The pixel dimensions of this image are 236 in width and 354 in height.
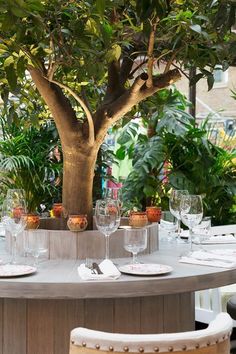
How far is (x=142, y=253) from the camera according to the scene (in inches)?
102

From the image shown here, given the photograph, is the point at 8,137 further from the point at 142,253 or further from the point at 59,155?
the point at 142,253

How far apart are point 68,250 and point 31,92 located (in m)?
1.05

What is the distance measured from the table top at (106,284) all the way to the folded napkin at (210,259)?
0.20ft

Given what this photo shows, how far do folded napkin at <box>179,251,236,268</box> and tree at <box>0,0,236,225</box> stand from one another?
1.75ft

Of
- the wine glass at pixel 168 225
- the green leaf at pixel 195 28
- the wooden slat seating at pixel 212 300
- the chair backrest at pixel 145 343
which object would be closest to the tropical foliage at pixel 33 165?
the wooden slat seating at pixel 212 300

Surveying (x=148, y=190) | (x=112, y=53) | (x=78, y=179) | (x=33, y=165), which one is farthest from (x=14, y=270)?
(x=148, y=190)

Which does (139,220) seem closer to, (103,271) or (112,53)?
(103,271)

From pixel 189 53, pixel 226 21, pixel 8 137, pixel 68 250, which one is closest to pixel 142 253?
pixel 68 250

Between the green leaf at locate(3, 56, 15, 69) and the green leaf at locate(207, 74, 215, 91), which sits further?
the green leaf at locate(207, 74, 215, 91)

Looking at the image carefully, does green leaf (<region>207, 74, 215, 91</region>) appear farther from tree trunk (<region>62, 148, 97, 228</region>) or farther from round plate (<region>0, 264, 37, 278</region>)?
round plate (<region>0, 264, 37, 278</region>)

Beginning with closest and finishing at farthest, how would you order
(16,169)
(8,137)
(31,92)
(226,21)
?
(226,21)
(31,92)
(16,169)
(8,137)

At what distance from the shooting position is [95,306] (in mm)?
2271

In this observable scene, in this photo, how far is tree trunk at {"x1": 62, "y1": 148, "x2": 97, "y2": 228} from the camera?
8.59 ft

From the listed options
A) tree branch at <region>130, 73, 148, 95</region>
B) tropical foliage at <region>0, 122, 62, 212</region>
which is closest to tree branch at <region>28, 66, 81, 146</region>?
tree branch at <region>130, 73, 148, 95</region>
